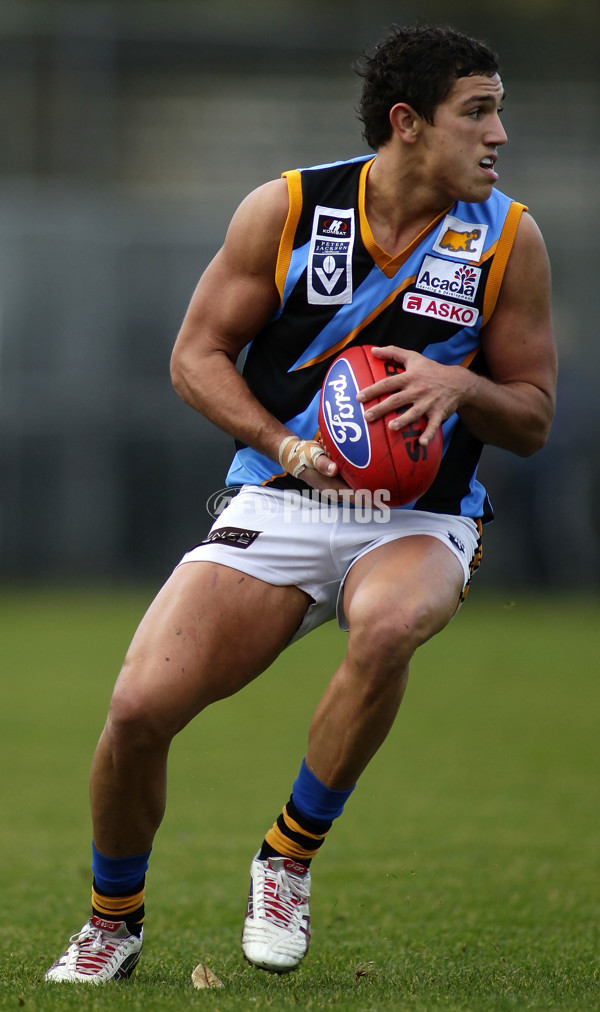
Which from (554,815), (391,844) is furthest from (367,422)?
(554,815)

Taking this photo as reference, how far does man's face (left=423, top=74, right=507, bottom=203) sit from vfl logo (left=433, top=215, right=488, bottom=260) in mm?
128

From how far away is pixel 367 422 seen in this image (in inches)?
129

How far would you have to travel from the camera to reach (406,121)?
11.5ft

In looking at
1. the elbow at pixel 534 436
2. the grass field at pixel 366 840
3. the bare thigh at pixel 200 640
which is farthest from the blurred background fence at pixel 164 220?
the bare thigh at pixel 200 640

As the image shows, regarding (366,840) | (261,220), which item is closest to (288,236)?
(261,220)

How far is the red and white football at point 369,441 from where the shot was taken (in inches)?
129

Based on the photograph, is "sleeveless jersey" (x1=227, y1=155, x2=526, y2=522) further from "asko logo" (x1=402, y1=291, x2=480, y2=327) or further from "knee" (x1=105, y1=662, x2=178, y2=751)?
"knee" (x1=105, y1=662, x2=178, y2=751)

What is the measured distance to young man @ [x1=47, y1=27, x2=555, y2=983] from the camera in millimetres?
3266

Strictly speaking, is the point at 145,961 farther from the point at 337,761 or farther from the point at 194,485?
the point at 194,485

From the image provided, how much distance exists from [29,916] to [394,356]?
217 centimetres

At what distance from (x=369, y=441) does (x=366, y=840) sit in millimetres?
2624

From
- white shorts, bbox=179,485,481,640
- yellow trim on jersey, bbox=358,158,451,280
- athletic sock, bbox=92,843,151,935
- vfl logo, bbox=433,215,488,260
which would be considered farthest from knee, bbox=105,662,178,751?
vfl logo, bbox=433,215,488,260

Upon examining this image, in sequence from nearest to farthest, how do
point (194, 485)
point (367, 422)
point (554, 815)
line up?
point (367, 422) → point (554, 815) → point (194, 485)

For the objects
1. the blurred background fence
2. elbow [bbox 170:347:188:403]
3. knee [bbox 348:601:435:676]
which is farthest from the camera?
the blurred background fence
